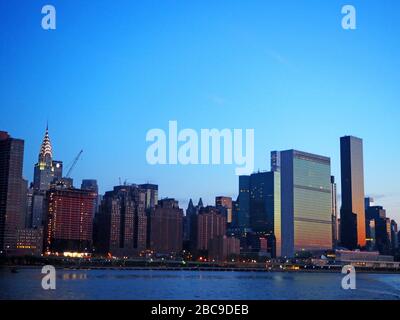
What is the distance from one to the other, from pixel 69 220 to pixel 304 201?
40918 millimetres

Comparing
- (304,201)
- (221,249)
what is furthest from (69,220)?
(304,201)

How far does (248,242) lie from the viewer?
371ft

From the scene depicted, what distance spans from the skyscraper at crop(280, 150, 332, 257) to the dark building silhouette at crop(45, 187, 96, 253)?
3417 centimetres

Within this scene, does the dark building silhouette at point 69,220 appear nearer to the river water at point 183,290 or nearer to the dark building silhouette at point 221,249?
the dark building silhouette at point 221,249

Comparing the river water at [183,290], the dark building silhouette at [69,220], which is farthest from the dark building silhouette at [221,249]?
the river water at [183,290]

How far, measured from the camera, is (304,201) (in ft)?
344

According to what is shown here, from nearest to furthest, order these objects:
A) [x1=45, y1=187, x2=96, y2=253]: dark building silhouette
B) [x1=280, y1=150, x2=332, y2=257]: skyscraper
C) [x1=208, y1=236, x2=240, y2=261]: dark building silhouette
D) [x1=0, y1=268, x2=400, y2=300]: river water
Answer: [x1=0, y1=268, x2=400, y2=300]: river water
[x1=45, y1=187, x2=96, y2=253]: dark building silhouette
[x1=208, y1=236, x2=240, y2=261]: dark building silhouette
[x1=280, y1=150, x2=332, y2=257]: skyscraper

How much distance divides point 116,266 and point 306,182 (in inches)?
1553

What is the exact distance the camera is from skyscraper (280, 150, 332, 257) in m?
103

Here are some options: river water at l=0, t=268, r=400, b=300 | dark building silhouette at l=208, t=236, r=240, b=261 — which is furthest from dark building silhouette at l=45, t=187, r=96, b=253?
river water at l=0, t=268, r=400, b=300

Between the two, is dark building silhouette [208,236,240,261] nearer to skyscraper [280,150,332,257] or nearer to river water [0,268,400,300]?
skyscraper [280,150,332,257]

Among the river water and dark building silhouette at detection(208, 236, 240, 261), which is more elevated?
dark building silhouette at detection(208, 236, 240, 261)
